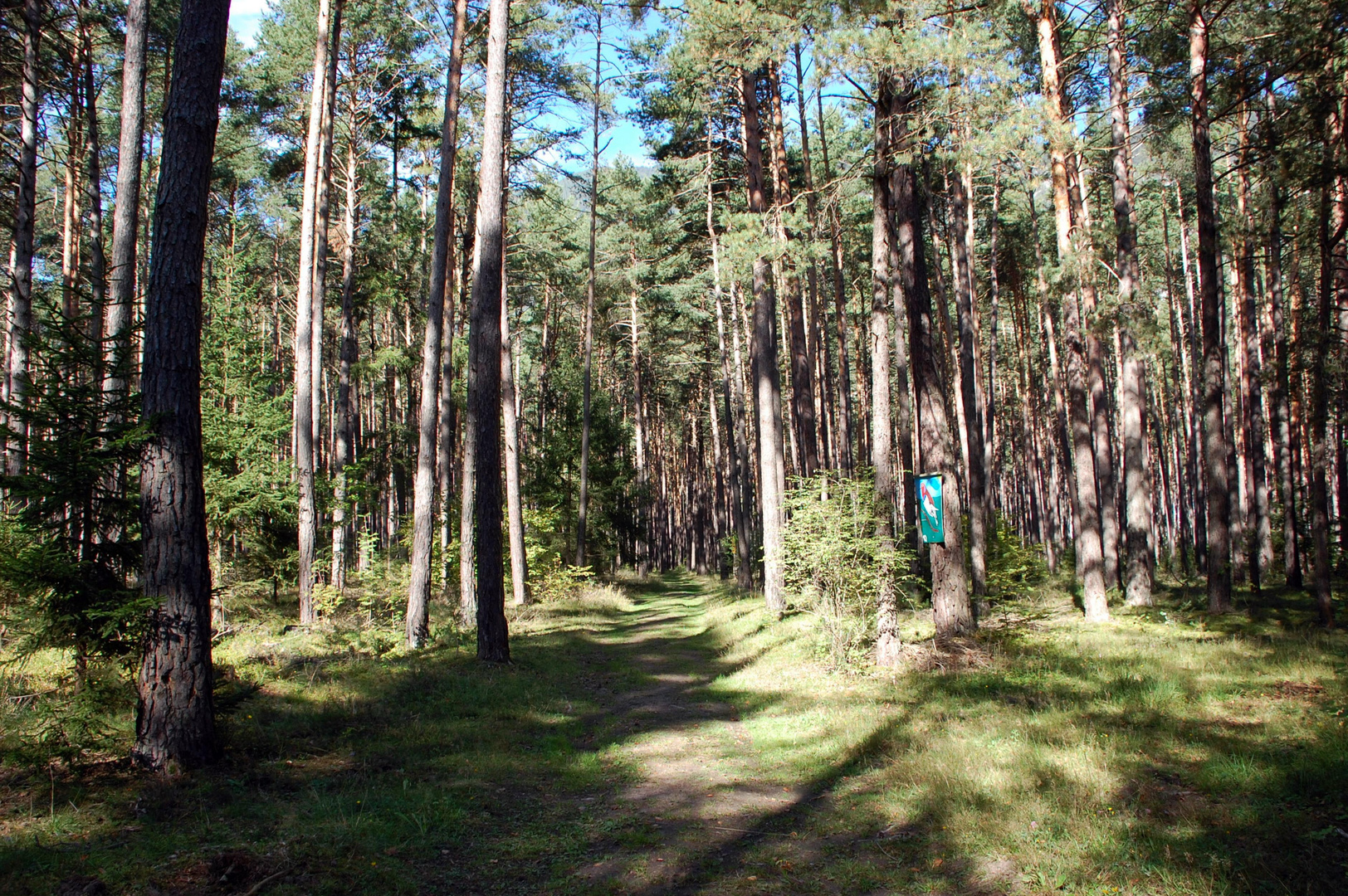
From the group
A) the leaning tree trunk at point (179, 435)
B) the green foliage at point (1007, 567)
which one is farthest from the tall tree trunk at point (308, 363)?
the green foliage at point (1007, 567)

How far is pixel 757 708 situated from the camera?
9180 mm

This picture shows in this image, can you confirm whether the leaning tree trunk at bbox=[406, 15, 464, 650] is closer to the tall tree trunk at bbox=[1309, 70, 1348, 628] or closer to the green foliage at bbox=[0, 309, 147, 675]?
the green foliage at bbox=[0, 309, 147, 675]

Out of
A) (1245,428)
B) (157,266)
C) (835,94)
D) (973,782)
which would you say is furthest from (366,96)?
(1245,428)

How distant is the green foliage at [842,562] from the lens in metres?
10.4

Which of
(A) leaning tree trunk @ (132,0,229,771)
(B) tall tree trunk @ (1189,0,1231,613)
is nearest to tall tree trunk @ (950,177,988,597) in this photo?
(B) tall tree trunk @ (1189,0,1231,613)

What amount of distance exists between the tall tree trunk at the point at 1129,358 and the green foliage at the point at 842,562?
7.00 metres

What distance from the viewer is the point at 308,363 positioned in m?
13.7

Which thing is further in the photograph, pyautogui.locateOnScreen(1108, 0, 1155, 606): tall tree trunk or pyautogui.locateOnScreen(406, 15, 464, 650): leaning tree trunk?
pyautogui.locateOnScreen(1108, 0, 1155, 606): tall tree trunk

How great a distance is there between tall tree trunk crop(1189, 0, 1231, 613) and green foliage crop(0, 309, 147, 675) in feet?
47.3

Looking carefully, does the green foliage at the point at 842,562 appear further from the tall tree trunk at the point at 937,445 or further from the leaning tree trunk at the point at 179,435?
the leaning tree trunk at the point at 179,435

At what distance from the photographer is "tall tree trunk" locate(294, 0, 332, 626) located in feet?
44.0

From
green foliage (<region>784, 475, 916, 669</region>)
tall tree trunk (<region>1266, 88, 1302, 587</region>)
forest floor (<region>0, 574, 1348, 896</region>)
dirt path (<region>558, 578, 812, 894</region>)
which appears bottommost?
dirt path (<region>558, 578, 812, 894</region>)

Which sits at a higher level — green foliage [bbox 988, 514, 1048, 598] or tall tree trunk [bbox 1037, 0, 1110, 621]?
tall tree trunk [bbox 1037, 0, 1110, 621]

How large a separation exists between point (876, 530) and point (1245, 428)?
47.5 feet
